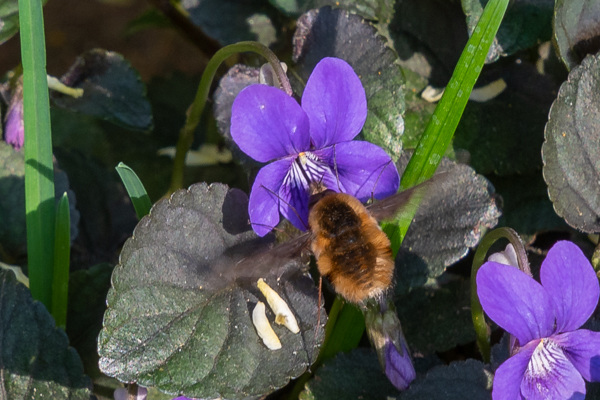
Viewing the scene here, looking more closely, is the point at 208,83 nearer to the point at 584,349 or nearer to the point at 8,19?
the point at 8,19

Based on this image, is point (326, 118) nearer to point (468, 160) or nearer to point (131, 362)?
point (131, 362)

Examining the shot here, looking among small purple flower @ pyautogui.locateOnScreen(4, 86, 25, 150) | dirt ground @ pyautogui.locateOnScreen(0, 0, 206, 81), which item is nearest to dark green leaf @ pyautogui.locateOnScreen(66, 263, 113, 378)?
small purple flower @ pyautogui.locateOnScreen(4, 86, 25, 150)

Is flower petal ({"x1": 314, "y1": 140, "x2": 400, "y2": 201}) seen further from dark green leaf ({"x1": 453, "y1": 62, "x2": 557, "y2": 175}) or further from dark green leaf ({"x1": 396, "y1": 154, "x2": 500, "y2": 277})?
dark green leaf ({"x1": 453, "y1": 62, "x2": 557, "y2": 175})

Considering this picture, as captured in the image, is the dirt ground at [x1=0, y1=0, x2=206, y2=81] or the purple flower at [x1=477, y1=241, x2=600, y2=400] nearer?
the purple flower at [x1=477, y1=241, x2=600, y2=400]

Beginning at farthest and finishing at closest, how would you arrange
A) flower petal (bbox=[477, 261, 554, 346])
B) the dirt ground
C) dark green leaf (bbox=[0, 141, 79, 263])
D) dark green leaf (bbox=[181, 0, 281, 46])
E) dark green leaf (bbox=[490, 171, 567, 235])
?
the dirt ground
dark green leaf (bbox=[181, 0, 281, 46])
dark green leaf (bbox=[490, 171, 567, 235])
dark green leaf (bbox=[0, 141, 79, 263])
flower petal (bbox=[477, 261, 554, 346])

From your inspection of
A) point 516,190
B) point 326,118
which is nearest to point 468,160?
point 516,190

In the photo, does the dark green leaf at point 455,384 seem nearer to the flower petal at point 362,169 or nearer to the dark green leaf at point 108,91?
the flower petal at point 362,169
